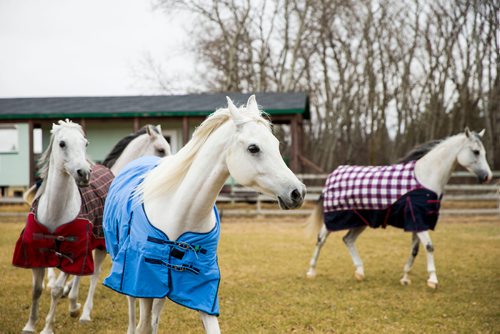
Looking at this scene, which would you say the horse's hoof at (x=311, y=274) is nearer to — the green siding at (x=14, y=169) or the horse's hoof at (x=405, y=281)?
the horse's hoof at (x=405, y=281)

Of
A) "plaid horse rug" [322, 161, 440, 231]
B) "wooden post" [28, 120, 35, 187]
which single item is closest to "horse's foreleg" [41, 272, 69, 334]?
"plaid horse rug" [322, 161, 440, 231]

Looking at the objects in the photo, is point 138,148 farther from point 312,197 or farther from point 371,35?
point 371,35

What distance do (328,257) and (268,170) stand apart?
6975 mm

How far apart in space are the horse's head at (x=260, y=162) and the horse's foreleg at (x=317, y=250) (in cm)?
498

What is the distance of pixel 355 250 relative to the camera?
7746 mm

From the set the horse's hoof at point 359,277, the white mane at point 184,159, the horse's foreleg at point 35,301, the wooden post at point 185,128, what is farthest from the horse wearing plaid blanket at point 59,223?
the wooden post at point 185,128

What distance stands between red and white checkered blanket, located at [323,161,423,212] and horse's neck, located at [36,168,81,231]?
416 centimetres

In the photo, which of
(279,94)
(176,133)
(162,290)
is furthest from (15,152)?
(162,290)

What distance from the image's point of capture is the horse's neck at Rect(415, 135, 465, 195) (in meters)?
7.11

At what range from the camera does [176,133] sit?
18.5 metres

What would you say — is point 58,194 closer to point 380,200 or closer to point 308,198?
point 380,200

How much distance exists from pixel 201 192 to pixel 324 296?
3.78 metres

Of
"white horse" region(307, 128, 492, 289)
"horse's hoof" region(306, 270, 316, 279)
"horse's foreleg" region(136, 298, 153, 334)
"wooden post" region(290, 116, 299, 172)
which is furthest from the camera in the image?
"wooden post" region(290, 116, 299, 172)

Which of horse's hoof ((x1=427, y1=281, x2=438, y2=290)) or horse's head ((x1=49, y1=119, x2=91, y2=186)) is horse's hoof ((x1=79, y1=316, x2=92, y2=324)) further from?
horse's hoof ((x1=427, y1=281, x2=438, y2=290))
